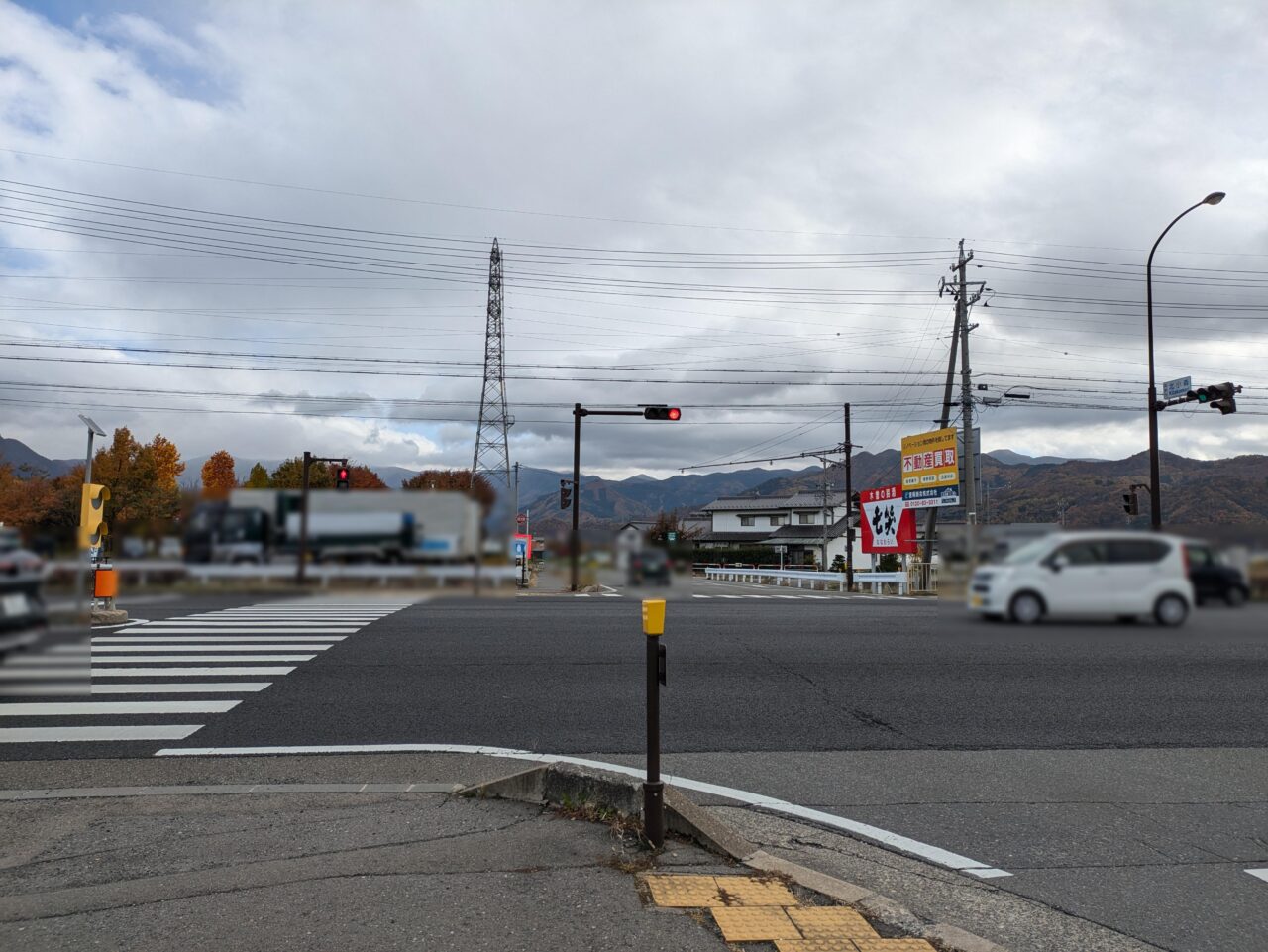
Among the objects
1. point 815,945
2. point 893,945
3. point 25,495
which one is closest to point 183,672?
point 815,945

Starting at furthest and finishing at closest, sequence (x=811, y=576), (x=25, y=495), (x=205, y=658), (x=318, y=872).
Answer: (x=205, y=658) < (x=318, y=872) < (x=811, y=576) < (x=25, y=495)

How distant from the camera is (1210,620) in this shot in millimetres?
1551

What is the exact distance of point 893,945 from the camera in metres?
5.27

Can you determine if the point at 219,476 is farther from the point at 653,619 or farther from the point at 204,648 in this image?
the point at 204,648

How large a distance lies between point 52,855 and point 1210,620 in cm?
864

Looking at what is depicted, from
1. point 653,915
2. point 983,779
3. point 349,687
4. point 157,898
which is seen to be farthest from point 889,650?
point 157,898

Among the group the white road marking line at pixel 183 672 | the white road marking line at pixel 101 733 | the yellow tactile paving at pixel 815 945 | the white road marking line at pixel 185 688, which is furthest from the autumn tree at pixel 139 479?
the white road marking line at pixel 183 672

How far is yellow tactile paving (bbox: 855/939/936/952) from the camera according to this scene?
17.1 feet

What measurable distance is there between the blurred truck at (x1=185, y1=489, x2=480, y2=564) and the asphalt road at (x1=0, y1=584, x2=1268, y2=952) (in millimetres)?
336

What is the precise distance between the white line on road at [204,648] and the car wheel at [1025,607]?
674 inches

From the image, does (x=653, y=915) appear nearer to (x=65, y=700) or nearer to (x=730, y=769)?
(x=730, y=769)

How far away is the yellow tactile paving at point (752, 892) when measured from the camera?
5.91 metres

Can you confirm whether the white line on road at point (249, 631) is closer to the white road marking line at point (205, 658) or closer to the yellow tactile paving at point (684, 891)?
the white road marking line at point (205, 658)

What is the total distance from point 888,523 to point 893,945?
134 inches
